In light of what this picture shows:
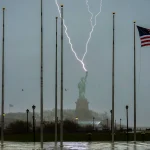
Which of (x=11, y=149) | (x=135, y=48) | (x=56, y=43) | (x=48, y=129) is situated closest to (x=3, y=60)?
(x=56, y=43)

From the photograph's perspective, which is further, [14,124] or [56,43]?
[14,124]

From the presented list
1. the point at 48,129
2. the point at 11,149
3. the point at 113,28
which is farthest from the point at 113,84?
the point at 48,129

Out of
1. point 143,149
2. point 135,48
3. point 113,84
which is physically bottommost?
point 143,149

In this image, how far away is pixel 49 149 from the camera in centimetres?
3984

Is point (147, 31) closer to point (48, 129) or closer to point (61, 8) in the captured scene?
point (61, 8)

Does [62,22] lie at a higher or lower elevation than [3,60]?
higher

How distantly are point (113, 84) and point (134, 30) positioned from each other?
6564mm

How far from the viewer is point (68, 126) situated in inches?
4675

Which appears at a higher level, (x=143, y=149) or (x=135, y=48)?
(x=135, y=48)

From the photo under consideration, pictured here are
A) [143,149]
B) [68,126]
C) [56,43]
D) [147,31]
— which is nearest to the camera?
[143,149]

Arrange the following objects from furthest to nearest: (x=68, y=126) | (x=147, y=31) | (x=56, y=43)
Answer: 1. (x=68, y=126)
2. (x=56, y=43)
3. (x=147, y=31)

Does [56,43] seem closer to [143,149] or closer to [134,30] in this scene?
[134,30]

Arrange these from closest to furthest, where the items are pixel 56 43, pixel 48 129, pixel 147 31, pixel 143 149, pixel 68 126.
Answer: pixel 143 149 → pixel 147 31 → pixel 56 43 → pixel 48 129 → pixel 68 126

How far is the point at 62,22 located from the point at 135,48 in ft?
29.9
